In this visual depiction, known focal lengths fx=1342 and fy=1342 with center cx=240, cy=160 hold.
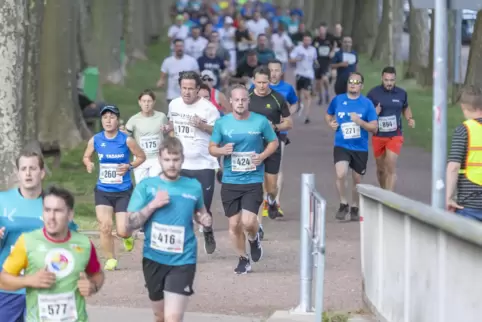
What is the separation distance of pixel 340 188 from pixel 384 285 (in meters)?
6.62

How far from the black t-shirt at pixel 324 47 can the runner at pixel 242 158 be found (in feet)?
68.5

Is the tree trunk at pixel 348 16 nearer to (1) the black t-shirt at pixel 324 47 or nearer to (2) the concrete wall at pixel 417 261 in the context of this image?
(1) the black t-shirt at pixel 324 47

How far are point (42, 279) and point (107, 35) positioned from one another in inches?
1026

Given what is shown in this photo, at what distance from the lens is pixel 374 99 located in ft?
56.4

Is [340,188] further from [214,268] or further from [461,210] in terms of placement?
[461,210]

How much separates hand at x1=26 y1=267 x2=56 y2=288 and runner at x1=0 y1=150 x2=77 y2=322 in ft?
2.84

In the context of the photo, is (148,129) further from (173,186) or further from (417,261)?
(417,261)

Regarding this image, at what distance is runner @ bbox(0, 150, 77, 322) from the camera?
7.79 meters

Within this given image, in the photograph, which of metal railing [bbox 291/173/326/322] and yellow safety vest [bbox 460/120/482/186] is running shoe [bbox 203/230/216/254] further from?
yellow safety vest [bbox 460/120/482/186]

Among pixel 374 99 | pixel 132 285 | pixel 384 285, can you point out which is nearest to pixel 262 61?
pixel 374 99

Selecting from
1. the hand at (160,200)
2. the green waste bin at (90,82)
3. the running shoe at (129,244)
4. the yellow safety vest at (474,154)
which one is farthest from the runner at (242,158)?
the green waste bin at (90,82)

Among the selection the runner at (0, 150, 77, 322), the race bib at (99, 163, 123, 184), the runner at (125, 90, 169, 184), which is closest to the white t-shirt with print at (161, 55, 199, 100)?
the runner at (125, 90, 169, 184)

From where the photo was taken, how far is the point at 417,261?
8.60 m

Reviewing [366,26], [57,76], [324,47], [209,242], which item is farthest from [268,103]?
[366,26]
